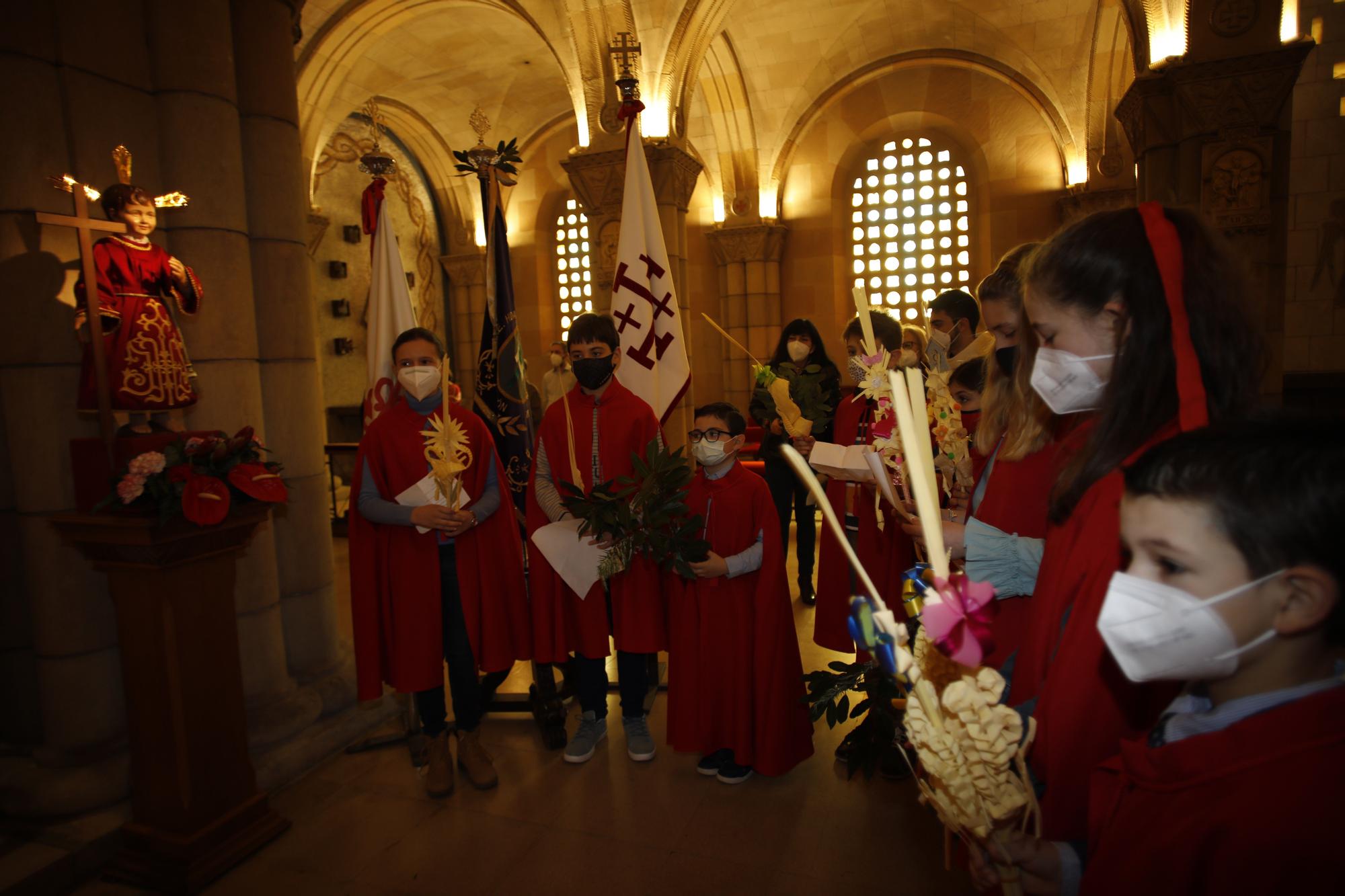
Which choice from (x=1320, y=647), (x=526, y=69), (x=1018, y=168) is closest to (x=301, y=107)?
(x=526, y=69)

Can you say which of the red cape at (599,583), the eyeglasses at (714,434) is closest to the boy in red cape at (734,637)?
the eyeglasses at (714,434)

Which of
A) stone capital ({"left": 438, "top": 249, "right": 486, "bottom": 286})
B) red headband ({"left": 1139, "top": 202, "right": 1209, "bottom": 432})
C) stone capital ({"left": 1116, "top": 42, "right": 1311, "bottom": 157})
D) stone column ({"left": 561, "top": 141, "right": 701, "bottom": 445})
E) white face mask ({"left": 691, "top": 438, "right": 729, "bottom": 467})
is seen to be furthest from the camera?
stone capital ({"left": 438, "top": 249, "right": 486, "bottom": 286})

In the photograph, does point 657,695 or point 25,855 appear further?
point 657,695

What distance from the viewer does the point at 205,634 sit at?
259 centimetres

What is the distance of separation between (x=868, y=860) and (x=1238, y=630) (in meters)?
1.98

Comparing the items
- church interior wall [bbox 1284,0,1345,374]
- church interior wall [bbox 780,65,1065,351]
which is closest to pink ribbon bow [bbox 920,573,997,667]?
church interior wall [bbox 1284,0,1345,374]

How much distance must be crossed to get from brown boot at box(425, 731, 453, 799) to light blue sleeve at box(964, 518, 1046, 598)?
236 centimetres

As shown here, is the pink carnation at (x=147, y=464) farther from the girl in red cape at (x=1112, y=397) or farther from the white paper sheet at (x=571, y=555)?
the girl in red cape at (x=1112, y=397)

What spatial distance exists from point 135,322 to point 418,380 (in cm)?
101

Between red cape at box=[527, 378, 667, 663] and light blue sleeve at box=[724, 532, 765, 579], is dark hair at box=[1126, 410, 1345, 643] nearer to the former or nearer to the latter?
light blue sleeve at box=[724, 532, 765, 579]

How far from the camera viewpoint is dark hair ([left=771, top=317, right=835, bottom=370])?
462cm

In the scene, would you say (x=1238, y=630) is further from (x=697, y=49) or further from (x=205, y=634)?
(x=697, y=49)

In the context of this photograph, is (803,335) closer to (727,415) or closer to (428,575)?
(727,415)

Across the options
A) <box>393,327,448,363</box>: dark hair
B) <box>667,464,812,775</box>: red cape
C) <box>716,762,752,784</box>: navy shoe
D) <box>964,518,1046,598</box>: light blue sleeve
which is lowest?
<box>716,762,752,784</box>: navy shoe
